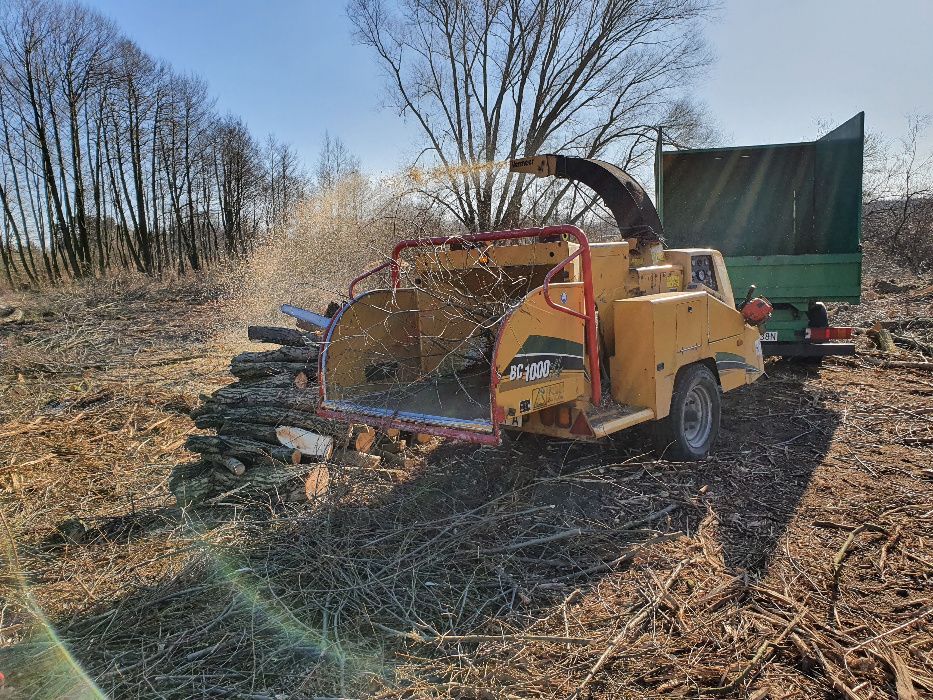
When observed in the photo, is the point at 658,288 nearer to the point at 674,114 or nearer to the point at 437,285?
the point at 437,285

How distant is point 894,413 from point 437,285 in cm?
486

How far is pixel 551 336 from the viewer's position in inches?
154

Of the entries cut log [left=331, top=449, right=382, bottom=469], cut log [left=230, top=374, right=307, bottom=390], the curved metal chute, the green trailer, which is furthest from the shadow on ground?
the green trailer

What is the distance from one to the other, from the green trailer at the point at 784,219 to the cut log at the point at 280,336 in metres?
5.09

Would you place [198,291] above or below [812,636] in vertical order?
above

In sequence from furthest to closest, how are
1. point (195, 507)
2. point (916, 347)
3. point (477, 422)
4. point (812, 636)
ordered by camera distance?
point (916, 347), point (195, 507), point (477, 422), point (812, 636)

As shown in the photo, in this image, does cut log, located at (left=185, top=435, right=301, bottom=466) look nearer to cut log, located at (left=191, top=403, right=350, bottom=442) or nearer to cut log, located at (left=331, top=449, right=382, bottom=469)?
cut log, located at (left=191, top=403, right=350, bottom=442)

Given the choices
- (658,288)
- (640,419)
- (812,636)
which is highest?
(658,288)

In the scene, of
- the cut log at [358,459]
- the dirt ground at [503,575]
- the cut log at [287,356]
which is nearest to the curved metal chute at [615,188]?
the dirt ground at [503,575]

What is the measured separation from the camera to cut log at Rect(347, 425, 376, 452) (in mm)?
4957

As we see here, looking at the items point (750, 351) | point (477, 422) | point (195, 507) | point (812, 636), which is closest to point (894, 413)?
point (750, 351)

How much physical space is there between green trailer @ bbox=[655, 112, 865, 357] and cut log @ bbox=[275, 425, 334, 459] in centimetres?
516

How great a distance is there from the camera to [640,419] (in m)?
4.36

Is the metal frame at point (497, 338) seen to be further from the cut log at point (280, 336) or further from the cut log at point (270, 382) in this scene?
the cut log at point (280, 336)
